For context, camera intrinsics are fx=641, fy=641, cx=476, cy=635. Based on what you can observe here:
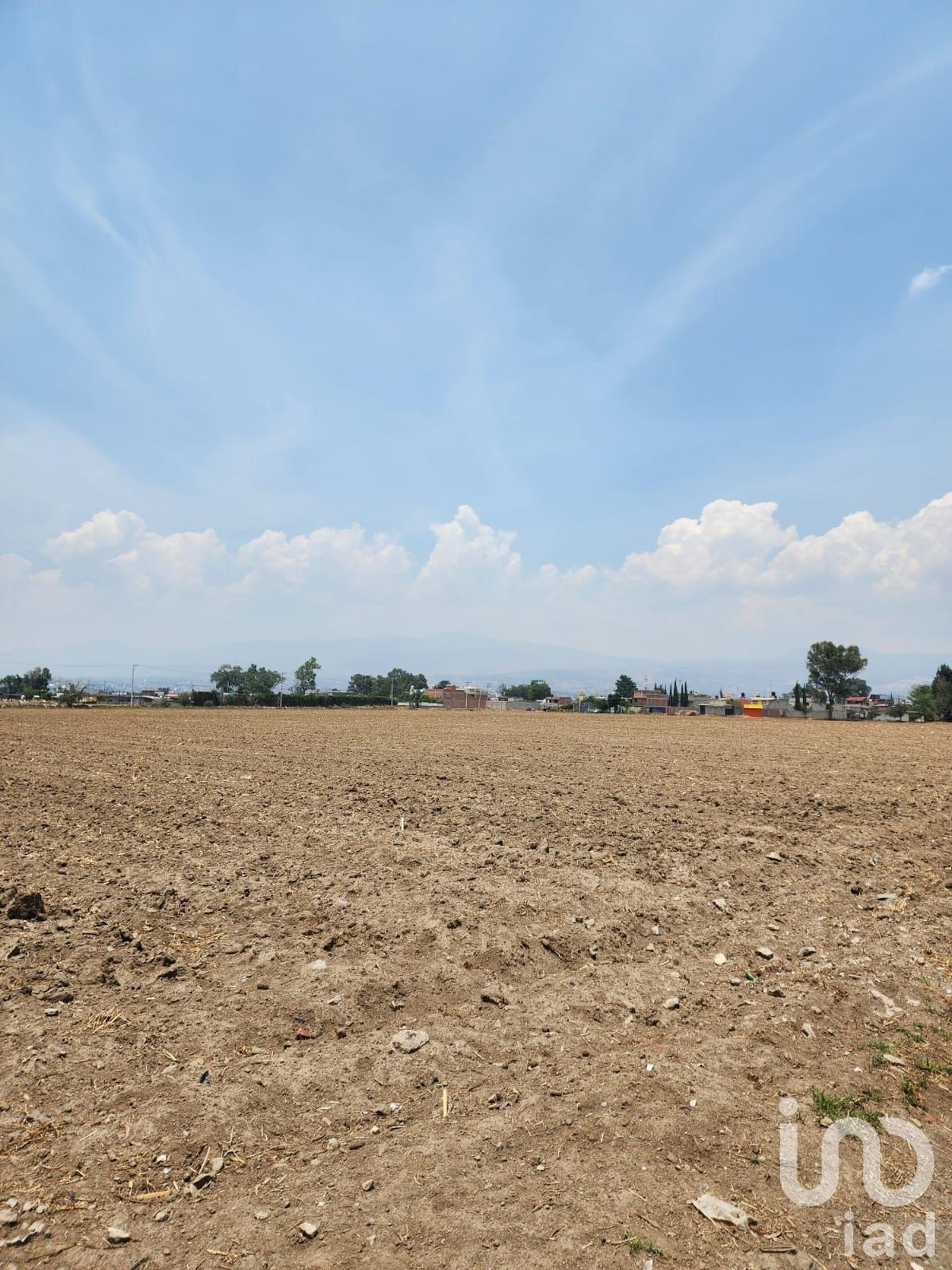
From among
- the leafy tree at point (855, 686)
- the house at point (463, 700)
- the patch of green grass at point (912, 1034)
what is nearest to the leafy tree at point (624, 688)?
the house at point (463, 700)

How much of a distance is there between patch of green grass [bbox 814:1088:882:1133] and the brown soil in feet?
0.31

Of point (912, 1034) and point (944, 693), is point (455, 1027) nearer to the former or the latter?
point (912, 1034)

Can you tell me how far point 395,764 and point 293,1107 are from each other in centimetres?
1400

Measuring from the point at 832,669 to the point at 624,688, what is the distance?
4345 centimetres

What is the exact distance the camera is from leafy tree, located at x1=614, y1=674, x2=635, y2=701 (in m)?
146

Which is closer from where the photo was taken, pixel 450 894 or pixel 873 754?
pixel 450 894

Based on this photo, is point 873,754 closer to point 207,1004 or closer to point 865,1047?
point 865,1047

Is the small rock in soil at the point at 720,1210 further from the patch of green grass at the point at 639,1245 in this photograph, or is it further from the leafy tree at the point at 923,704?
the leafy tree at the point at 923,704

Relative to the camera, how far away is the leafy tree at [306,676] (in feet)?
601

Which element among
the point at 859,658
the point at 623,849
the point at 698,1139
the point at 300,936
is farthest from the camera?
the point at 859,658

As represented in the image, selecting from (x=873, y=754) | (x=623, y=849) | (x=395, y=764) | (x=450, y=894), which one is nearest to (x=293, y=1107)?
(x=450, y=894)

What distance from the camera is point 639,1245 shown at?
9.67 ft

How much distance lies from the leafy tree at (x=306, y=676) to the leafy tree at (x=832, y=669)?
410 feet

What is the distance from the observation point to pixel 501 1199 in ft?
10.6
